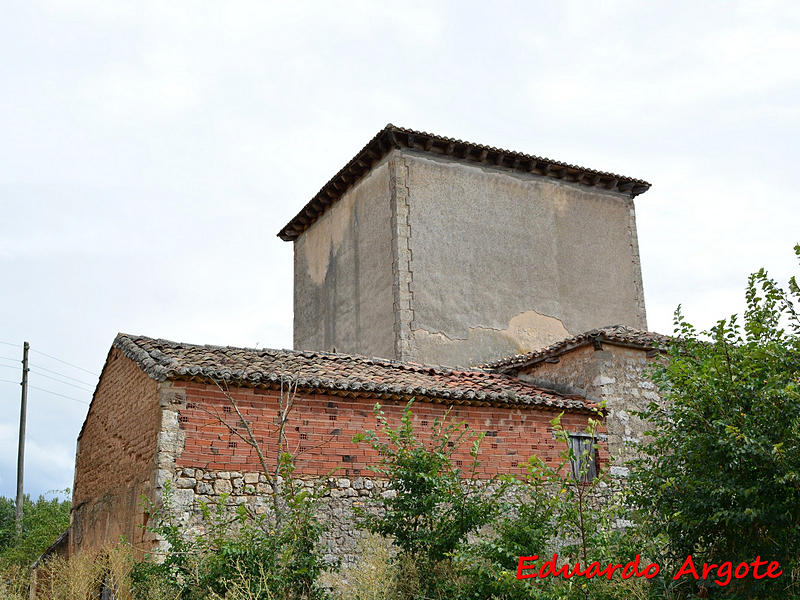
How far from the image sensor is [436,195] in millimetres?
17094

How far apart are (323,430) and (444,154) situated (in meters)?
8.61

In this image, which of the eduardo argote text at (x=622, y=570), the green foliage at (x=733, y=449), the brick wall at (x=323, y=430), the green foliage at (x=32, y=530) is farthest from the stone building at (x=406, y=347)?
the green foliage at (x=32, y=530)

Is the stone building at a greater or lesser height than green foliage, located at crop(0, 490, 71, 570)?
greater

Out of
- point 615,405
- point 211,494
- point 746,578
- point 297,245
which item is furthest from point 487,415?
point 297,245

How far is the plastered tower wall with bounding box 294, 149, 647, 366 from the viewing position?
1634 centimetres

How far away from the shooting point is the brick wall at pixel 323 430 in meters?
9.99

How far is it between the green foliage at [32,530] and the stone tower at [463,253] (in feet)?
25.4

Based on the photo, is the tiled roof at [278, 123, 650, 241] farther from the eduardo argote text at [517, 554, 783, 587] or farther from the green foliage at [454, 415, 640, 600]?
the eduardo argote text at [517, 554, 783, 587]

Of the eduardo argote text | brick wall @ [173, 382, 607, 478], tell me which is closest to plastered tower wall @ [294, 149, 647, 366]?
brick wall @ [173, 382, 607, 478]

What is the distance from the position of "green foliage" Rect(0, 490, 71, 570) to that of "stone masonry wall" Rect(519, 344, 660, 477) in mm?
12745

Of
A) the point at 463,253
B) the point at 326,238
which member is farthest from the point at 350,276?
the point at 463,253

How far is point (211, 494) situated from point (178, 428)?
914mm

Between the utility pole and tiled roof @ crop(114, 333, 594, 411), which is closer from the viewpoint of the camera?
tiled roof @ crop(114, 333, 594, 411)

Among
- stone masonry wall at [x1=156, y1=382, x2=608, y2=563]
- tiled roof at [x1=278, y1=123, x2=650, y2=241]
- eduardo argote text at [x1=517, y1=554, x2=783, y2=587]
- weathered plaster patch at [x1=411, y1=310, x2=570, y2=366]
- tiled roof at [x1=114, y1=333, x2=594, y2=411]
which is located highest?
tiled roof at [x1=278, y1=123, x2=650, y2=241]
